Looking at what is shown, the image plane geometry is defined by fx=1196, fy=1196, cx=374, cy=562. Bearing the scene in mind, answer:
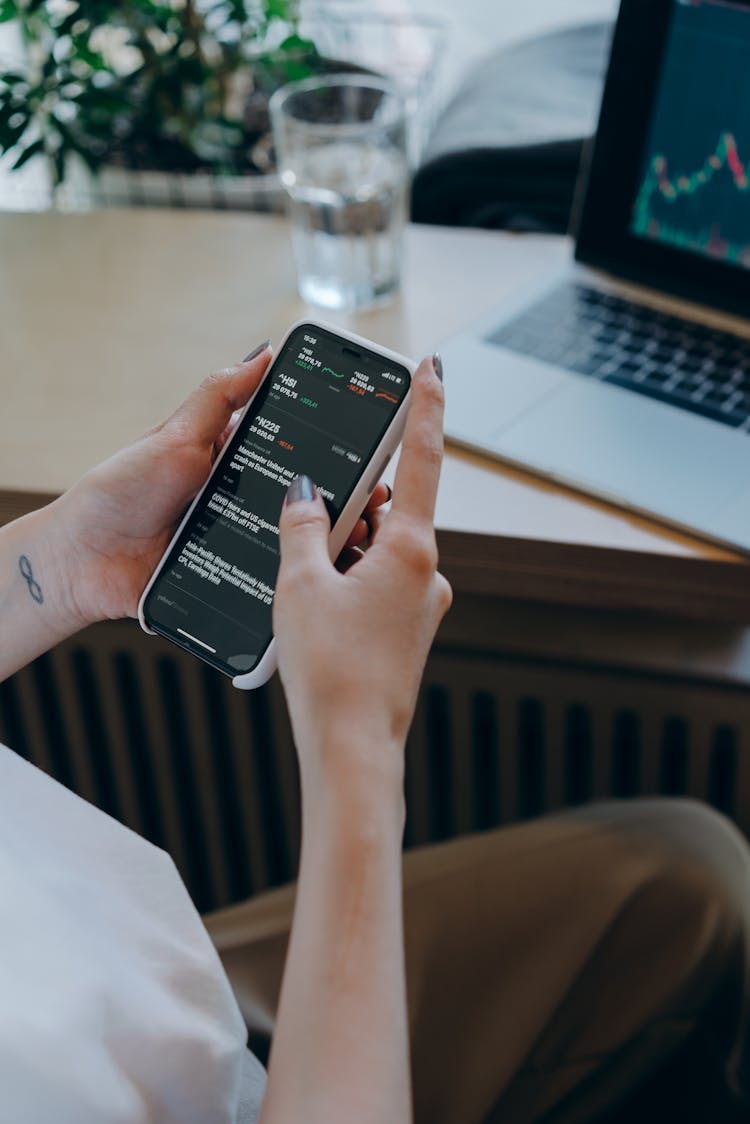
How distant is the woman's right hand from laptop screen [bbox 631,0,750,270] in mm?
434

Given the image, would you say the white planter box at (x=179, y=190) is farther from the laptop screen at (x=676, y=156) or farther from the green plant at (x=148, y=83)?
the laptop screen at (x=676, y=156)

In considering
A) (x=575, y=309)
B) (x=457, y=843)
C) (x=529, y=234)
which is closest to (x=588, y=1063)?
(x=457, y=843)

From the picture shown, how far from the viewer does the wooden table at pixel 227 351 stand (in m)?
0.70

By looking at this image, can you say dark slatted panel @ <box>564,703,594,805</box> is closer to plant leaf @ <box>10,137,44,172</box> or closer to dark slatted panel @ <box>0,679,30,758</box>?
dark slatted panel @ <box>0,679,30,758</box>

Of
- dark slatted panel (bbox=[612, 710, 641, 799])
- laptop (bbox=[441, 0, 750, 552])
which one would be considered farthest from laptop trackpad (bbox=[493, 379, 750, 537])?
dark slatted panel (bbox=[612, 710, 641, 799])

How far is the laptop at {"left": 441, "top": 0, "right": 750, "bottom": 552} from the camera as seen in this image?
0.73m

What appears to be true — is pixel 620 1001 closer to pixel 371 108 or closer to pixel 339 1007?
pixel 339 1007

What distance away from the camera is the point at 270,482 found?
24.5 inches

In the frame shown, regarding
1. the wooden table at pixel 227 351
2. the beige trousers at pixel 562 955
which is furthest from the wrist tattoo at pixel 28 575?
the beige trousers at pixel 562 955

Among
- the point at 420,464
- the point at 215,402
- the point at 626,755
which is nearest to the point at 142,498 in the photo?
the point at 215,402

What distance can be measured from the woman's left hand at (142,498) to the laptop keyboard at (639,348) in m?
0.24

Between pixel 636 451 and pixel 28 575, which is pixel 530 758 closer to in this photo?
pixel 636 451

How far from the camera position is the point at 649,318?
2.82 ft

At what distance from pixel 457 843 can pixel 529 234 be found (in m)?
0.52
